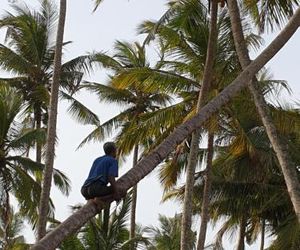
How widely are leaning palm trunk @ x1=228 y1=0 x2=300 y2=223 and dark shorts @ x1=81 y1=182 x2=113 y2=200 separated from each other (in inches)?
154

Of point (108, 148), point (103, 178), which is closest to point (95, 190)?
point (103, 178)

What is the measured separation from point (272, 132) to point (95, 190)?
14.9 ft

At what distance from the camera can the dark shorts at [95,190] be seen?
24.1 ft

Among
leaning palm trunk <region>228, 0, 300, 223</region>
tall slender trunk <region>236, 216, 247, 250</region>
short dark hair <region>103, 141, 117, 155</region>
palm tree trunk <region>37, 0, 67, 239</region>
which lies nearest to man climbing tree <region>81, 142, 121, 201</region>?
short dark hair <region>103, 141, 117, 155</region>

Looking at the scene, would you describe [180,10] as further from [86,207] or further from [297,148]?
[86,207]

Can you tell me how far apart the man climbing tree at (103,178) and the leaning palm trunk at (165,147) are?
129mm

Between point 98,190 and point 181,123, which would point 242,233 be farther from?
point 98,190

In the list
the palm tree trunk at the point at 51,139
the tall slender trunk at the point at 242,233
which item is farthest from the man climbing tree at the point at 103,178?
the tall slender trunk at the point at 242,233

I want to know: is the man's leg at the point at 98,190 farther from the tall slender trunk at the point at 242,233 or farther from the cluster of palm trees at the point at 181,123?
the tall slender trunk at the point at 242,233

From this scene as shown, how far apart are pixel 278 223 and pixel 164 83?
7.05m

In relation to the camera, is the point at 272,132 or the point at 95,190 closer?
the point at 95,190

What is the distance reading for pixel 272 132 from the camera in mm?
11102

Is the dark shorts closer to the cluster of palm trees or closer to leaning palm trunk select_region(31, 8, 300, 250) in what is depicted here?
leaning palm trunk select_region(31, 8, 300, 250)

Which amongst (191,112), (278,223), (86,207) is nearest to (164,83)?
(191,112)
